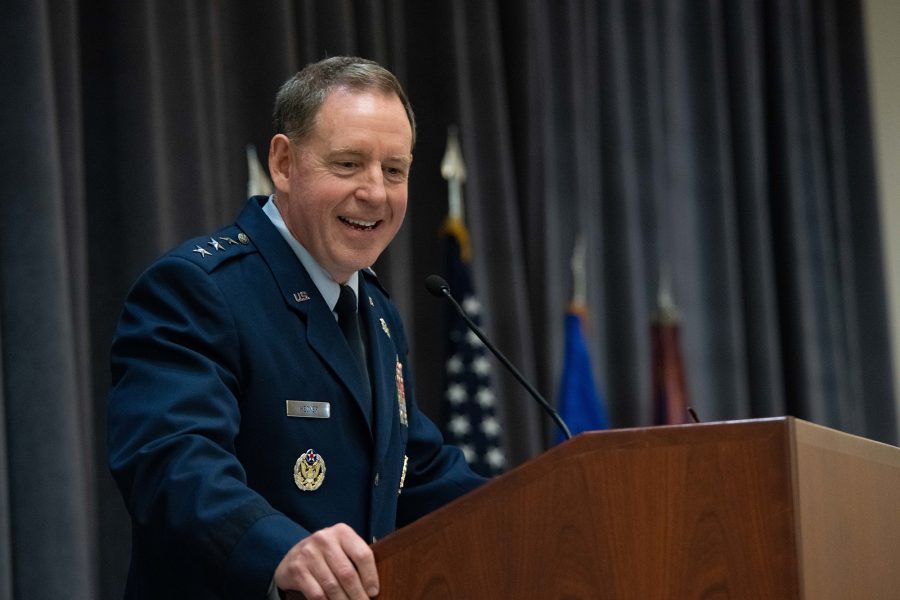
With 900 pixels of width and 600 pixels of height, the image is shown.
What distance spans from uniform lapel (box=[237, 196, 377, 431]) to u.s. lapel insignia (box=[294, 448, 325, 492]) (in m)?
0.12

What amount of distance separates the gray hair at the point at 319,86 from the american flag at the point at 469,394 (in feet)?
8.18

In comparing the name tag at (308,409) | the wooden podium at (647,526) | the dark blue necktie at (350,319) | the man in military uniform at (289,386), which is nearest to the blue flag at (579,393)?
the man in military uniform at (289,386)

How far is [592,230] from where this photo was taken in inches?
222

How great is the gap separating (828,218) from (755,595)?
209 inches

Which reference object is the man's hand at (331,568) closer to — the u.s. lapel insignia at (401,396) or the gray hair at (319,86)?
the u.s. lapel insignia at (401,396)

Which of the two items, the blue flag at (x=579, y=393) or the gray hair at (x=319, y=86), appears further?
the blue flag at (x=579, y=393)

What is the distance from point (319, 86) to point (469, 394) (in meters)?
2.64

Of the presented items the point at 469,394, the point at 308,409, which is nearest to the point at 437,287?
the point at 308,409

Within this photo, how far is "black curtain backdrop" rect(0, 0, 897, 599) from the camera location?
363 cm

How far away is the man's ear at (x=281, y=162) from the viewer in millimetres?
2330

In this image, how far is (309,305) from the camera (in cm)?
218

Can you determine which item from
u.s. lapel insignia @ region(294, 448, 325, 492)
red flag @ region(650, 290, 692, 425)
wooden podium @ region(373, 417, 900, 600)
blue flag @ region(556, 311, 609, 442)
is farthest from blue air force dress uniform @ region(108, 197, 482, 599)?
red flag @ region(650, 290, 692, 425)

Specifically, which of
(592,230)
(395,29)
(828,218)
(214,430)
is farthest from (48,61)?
(828,218)

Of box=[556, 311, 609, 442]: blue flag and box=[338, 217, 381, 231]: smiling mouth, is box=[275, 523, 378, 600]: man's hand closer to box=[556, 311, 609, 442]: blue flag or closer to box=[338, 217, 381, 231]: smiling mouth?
box=[338, 217, 381, 231]: smiling mouth
